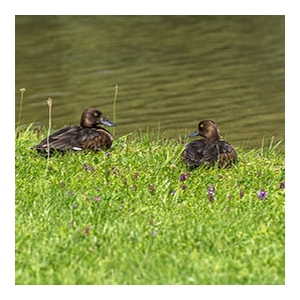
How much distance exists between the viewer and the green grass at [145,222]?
5488 millimetres

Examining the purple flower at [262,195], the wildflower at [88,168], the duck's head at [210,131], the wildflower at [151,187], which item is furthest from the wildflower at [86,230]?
the duck's head at [210,131]

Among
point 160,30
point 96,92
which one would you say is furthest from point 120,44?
point 96,92

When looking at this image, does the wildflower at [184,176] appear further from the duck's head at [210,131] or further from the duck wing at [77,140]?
the duck wing at [77,140]

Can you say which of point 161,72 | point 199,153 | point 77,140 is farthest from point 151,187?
point 161,72

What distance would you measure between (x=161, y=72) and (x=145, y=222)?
9.79m

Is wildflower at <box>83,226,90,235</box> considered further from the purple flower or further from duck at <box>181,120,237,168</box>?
duck at <box>181,120,237,168</box>

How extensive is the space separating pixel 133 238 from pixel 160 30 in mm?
15208

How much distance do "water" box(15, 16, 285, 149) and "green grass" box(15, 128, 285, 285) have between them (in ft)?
9.88

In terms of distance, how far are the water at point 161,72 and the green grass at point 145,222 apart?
3.01 m

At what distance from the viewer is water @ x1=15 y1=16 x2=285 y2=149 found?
12469 millimetres

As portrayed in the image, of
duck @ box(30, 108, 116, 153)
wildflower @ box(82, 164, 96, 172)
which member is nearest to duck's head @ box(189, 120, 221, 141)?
duck @ box(30, 108, 116, 153)

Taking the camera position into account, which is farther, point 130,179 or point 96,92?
point 96,92

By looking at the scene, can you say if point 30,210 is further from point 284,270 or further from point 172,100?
point 172,100

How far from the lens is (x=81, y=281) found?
5.39 m
